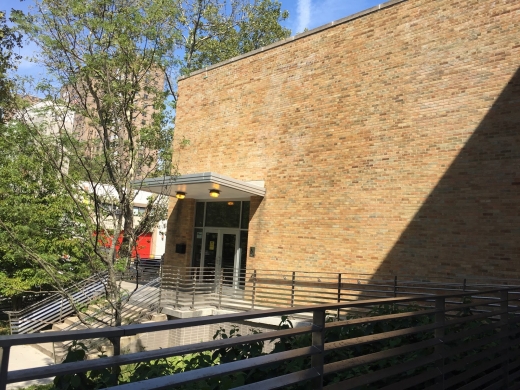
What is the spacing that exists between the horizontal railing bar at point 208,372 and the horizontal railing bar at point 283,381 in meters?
0.08

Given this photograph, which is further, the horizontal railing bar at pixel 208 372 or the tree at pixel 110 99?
the tree at pixel 110 99

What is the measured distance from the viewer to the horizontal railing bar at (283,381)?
1.98 metres

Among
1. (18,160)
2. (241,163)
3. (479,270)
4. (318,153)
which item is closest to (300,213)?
(318,153)

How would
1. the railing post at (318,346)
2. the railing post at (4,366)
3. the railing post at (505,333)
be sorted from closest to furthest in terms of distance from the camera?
the railing post at (4,366) < the railing post at (318,346) < the railing post at (505,333)

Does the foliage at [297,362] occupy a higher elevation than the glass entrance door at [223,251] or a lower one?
lower

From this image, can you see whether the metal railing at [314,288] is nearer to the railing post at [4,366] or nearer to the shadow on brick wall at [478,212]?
the shadow on brick wall at [478,212]

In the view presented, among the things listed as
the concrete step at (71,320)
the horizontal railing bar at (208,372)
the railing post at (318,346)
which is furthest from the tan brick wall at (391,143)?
the horizontal railing bar at (208,372)

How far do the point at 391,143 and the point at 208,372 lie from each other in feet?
30.1

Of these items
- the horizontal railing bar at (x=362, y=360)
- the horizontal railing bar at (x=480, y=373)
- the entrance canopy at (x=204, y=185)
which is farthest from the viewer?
the entrance canopy at (x=204, y=185)

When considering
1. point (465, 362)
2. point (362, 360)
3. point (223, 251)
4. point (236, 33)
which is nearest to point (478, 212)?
point (465, 362)

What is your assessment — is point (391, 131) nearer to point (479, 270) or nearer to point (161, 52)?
point (479, 270)

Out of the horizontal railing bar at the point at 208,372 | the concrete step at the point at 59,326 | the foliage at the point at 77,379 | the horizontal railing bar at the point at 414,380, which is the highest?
the horizontal railing bar at the point at 208,372

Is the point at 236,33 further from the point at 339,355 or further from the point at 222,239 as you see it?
the point at 339,355

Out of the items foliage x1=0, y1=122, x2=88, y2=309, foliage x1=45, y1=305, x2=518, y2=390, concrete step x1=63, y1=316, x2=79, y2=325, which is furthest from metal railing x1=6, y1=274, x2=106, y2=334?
foliage x1=45, y1=305, x2=518, y2=390
